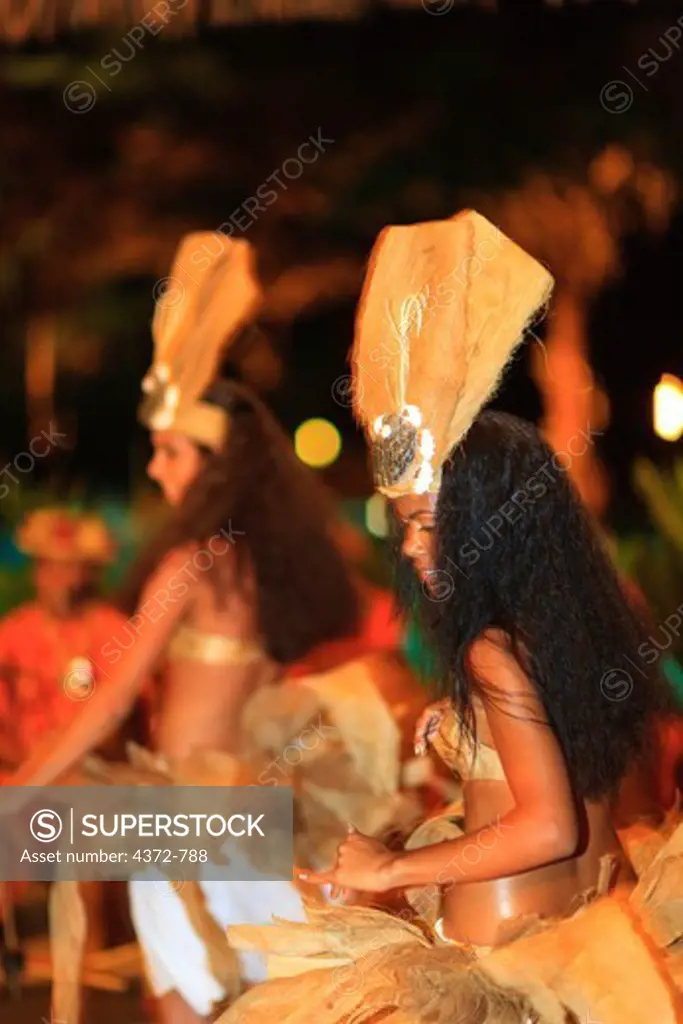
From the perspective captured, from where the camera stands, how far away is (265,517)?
305cm

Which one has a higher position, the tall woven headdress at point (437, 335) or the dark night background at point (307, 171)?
the dark night background at point (307, 171)

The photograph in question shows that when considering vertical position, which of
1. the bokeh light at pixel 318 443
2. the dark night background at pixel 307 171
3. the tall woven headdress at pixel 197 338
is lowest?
the tall woven headdress at pixel 197 338

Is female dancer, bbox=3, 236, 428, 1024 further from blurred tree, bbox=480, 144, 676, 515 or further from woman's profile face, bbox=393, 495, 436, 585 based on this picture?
woman's profile face, bbox=393, 495, 436, 585

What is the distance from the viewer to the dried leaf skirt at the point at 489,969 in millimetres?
1601

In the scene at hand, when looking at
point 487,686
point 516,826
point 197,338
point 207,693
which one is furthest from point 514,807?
point 197,338

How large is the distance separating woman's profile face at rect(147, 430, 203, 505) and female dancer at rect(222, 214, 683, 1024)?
1168 mm

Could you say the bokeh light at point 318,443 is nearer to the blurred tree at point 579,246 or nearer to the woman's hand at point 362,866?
the blurred tree at point 579,246

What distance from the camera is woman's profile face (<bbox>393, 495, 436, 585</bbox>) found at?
5.82 feet

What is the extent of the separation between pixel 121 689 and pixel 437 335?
124 centimetres

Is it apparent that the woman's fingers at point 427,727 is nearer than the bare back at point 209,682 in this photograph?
Yes

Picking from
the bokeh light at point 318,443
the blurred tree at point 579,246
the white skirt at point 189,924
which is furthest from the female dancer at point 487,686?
the bokeh light at point 318,443

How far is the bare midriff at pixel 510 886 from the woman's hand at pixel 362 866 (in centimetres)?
8

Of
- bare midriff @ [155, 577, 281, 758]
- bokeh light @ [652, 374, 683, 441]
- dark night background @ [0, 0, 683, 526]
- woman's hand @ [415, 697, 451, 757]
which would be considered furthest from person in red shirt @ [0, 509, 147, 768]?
woman's hand @ [415, 697, 451, 757]

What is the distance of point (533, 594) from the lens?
1734 millimetres
